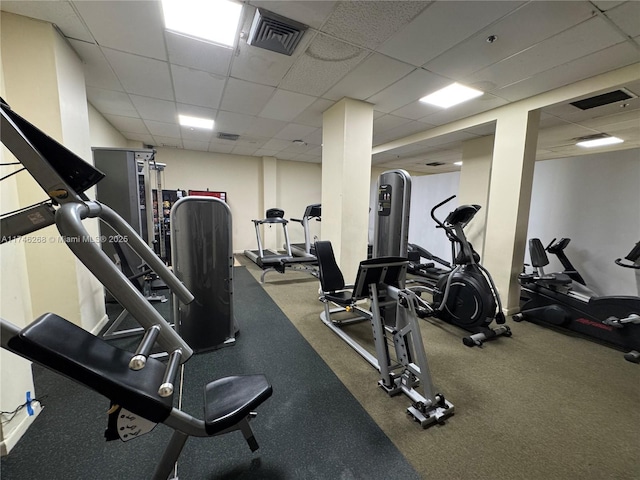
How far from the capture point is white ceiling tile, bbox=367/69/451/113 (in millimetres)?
2857

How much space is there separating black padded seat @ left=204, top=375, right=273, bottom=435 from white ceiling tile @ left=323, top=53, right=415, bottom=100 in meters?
2.88

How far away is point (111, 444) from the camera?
1.50m

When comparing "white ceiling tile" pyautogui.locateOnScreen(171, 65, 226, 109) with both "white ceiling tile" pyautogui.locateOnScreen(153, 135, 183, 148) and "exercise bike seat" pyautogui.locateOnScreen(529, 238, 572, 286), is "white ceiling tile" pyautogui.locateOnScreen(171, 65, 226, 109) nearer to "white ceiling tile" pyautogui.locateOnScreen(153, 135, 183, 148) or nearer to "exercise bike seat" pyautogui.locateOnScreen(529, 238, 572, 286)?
"white ceiling tile" pyautogui.locateOnScreen(153, 135, 183, 148)

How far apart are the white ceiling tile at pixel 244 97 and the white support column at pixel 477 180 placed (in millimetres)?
3774

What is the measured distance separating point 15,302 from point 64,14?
7.09ft

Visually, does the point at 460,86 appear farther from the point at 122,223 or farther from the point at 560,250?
the point at 122,223

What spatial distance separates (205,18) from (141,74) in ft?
4.37

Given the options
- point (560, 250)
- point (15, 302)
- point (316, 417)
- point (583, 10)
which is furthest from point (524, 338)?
point (15, 302)

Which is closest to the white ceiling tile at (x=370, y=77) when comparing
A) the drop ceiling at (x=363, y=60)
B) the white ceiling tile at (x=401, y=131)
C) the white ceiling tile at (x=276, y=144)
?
the drop ceiling at (x=363, y=60)

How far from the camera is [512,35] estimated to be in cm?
215

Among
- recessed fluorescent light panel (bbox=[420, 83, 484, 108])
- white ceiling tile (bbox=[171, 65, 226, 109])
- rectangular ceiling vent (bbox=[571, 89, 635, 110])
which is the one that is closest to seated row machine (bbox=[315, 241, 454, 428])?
recessed fluorescent light panel (bbox=[420, 83, 484, 108])

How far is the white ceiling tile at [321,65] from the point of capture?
2349mm

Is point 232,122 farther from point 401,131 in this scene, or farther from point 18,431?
point 18,431

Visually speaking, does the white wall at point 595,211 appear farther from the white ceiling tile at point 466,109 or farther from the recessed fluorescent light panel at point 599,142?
the recessed fluorescent light panel at point 599,142
